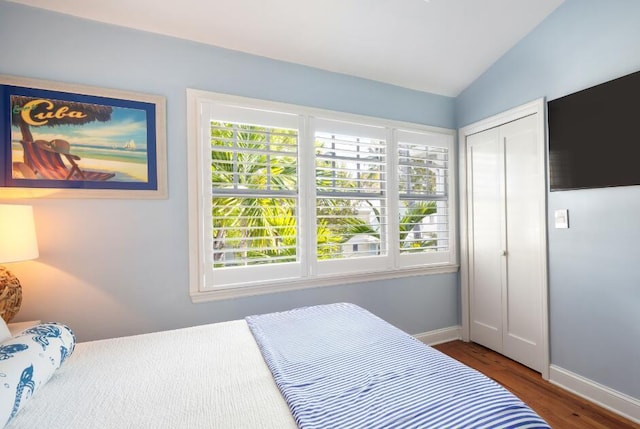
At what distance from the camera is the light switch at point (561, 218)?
2.14 metres

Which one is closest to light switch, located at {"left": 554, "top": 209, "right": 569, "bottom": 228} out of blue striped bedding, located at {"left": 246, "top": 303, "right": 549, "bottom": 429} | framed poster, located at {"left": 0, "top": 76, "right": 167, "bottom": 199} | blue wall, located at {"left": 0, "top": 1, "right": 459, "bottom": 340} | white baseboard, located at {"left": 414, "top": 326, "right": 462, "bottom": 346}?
white baseboard, located at {"left": 414, "top": 326, "right": 462, "bottom": 346}

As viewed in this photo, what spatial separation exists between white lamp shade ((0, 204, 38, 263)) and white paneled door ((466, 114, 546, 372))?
329 centimetres

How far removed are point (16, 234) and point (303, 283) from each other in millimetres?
1691

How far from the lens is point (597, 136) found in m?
1.94

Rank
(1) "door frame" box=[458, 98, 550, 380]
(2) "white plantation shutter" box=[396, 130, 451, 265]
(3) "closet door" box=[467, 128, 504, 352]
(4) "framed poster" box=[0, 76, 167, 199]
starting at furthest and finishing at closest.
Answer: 1. (2) "white plantation shutter" box=[396, 130, 451, 265]
2. (3) "closet door" box=[467, 128, 504, 352]
3. (1) "door frame" box=[458, 98, 550, 380]
4. (4) "framed poster" box=[0, 76, 167, 199]

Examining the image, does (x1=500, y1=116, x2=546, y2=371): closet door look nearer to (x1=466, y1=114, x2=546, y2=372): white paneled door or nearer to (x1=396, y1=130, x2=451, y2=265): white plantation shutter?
(x1=466, y1=114, x2=546, y2=372): white paneled door

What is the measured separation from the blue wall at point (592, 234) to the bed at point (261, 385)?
1589 millimetres

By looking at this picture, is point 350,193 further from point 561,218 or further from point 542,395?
point 542,395

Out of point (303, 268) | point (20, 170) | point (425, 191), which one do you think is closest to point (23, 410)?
point (20, 170)

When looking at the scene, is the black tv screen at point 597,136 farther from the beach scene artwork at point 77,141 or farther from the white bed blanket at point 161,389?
the beach scene artwork at point 77,141

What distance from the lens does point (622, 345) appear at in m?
1.86

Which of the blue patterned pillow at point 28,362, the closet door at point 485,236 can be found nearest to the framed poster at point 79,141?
the blue patterned pillow at point 28,362

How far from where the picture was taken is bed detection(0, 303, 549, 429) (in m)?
0.83

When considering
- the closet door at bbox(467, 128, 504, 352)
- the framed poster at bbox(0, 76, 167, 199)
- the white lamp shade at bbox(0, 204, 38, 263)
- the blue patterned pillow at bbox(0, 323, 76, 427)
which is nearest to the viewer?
the blue patterned pillow at bbox(0, 323, 76, 427)
